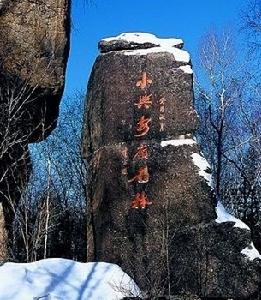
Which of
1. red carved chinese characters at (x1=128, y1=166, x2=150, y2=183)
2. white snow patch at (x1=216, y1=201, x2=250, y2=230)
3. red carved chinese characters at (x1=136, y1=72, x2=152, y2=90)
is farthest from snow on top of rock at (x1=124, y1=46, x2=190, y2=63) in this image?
white snow patch at (x1=216, y1=201, x2=250, y2=230)

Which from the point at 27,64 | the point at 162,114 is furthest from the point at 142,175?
the point at 27,64

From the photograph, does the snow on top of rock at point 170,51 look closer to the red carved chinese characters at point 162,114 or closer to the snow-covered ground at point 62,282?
the red carved chinese characters at point 162,114

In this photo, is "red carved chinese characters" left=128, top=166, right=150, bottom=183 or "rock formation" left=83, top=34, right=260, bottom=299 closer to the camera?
"rock formation" left=83, top=34, right=260, bottom=299

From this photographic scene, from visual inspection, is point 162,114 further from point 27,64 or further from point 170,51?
point 27,64

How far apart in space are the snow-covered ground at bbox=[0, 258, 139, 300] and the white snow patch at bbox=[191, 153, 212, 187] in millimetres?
2412

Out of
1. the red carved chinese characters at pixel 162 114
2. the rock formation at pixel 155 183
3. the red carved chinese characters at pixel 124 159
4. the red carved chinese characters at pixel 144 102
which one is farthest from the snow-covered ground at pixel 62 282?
the red carved chinese characters at pixel 144 102

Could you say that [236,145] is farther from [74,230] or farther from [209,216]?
[209,216]

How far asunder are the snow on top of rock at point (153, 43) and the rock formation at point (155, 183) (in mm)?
18

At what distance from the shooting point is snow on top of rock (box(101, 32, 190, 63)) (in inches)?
374

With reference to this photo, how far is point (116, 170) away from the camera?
8984 mm

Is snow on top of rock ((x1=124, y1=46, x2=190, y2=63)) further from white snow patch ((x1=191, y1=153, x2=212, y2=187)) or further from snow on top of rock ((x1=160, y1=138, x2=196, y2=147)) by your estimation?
white snow patch ((x1=191, y1=153, x2=212, y2=187))

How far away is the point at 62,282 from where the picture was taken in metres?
5.77

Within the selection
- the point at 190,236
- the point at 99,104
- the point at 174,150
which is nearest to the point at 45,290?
the point at 190,236

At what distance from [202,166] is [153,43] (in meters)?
2.50
